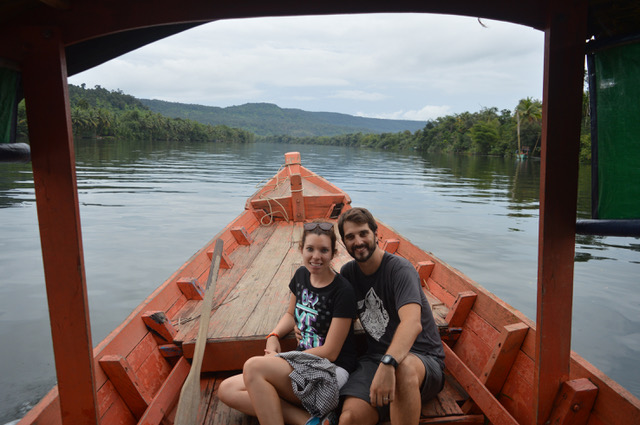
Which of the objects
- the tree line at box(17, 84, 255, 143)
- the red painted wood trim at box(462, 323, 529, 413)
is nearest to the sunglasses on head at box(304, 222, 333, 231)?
the red painted wood trim at box(462, 323, 529, 413)

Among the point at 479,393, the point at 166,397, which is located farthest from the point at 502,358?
the point at 166,397

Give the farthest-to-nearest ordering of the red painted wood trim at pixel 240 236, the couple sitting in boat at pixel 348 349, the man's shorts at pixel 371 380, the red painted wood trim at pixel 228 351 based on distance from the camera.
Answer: the red painted wood trim at pixel 240 236 → the red painted wood trim at pixel 228 351 → the man's shorts at pixel 371 380 → the couple sitting in boat at pixel 348 349

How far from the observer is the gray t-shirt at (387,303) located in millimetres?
1896

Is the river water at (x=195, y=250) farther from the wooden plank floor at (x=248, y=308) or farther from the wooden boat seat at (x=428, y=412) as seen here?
the wooden boat seat at (x=428, y=412)

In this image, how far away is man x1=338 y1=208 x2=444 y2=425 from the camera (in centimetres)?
165

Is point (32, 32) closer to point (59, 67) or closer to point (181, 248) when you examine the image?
point (59, 67)

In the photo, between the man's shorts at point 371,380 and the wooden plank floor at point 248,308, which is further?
the wooden plank floor at point 248,308

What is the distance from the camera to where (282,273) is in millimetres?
3555

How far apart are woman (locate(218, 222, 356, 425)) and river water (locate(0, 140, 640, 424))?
233 centimetres

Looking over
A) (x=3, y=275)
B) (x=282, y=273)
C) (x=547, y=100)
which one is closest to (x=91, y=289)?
(x=3, y=275)

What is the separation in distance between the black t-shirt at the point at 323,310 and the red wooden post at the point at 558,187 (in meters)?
0.75

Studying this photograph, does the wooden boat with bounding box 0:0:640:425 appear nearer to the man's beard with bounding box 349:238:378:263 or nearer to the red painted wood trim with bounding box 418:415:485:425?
the red painted wood trim with bounding box 418:415:485:425

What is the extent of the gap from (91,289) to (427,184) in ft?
51.9

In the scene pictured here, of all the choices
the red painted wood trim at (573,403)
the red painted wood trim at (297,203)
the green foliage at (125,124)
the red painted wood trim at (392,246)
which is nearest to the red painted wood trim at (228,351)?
the red painted wood trim at (573,403)
